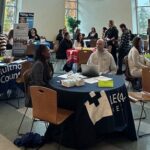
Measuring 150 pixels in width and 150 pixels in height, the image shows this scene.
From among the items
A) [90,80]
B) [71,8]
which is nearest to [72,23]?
[71,8]

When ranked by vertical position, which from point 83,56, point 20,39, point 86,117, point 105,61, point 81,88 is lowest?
point 86,117

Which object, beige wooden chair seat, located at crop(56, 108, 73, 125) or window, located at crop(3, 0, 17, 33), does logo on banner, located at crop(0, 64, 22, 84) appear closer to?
beige wooden chair seat, located at crop(56, 108, 73, 125)

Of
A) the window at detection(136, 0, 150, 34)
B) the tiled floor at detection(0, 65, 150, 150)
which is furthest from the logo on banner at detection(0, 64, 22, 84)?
the window at detection(136, 0, 150, 34)

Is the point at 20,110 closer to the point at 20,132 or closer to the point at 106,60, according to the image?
the point at 20,132

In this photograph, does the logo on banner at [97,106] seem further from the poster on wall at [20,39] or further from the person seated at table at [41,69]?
the poster on wall at [20,39]

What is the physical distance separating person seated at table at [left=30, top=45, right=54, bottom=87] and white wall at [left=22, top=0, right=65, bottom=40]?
7.62 m

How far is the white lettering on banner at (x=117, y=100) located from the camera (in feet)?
10.5

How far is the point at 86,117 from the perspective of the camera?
302cm

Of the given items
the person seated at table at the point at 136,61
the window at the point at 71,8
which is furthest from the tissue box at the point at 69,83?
the window at the point at 71,8

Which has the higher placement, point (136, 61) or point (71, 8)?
point (71, 8)

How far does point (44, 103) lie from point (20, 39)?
3.52 metres

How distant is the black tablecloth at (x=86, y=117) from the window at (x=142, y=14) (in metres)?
8.70

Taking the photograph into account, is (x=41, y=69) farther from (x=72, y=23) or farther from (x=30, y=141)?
(x=72, y=23)

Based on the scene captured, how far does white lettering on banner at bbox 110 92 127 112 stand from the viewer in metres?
3.19
